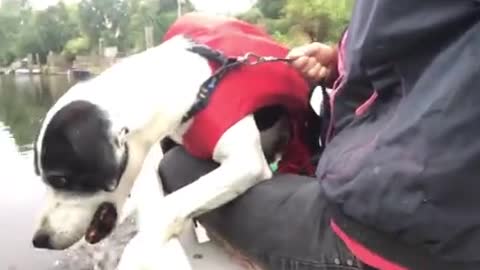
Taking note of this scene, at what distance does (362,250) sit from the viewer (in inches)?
28.1

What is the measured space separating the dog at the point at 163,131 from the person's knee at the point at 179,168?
25 millimetres

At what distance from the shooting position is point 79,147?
96cm

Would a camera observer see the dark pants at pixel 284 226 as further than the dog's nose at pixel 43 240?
No

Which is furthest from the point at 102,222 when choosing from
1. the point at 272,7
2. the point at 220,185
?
the point at 272,7

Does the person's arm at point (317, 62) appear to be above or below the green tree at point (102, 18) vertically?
above

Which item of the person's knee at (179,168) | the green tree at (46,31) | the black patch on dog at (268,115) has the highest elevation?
the black patch on dog at (268,115)

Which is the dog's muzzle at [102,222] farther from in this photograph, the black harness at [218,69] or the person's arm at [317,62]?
the person's arm at [317,62]

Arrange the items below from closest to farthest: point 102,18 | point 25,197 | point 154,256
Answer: point 154,256
point 25,197
point 102,18

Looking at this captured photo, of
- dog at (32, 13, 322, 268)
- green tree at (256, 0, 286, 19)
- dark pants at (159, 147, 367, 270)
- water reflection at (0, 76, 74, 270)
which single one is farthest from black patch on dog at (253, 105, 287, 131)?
green tree at (256, 0, 286, 19)

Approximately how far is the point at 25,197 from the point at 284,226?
1490mm

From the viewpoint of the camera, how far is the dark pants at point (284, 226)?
2.52 feet

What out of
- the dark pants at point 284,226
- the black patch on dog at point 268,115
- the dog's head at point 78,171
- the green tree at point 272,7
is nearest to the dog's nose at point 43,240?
the dog's head at point 78,171

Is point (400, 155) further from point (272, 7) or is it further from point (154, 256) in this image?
point (272, 7)

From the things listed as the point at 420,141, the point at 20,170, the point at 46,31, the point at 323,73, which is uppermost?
the point at 420,141
